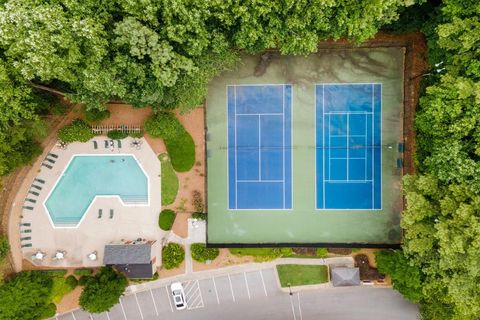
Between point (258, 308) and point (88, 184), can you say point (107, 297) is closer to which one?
point (88, 184)

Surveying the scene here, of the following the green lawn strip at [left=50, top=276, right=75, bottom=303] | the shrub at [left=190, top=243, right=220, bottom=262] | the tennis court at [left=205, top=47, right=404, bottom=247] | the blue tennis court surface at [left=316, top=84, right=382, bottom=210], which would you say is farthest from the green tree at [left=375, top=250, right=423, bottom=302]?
the green lawn strip at [left=50, top=276, right=75, bottom=303]

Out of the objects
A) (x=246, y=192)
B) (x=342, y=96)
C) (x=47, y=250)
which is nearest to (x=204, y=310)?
(x=246, y=192)

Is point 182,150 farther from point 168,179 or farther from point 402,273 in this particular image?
point 402,273

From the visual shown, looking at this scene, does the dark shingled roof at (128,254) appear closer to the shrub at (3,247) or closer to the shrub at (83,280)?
the shrub at (83,280)

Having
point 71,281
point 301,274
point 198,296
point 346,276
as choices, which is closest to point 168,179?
point 198,296

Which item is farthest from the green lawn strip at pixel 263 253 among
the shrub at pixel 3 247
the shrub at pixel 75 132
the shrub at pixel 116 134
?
the shrub at pixel 3 247

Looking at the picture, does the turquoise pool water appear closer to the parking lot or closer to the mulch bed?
the parking lot
